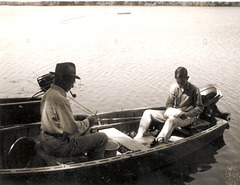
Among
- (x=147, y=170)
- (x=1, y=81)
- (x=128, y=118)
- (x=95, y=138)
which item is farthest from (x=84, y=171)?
(x=1, y=81)

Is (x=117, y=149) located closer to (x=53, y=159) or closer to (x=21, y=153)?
(x=53, y=159)

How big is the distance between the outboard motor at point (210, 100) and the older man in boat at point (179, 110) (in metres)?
0.77

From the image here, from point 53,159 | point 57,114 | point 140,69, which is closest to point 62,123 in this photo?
point 57,114

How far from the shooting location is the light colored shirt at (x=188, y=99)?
23.2 feet

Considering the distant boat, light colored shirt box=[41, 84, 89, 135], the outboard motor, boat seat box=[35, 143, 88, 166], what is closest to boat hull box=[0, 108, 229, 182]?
A: the distant boat

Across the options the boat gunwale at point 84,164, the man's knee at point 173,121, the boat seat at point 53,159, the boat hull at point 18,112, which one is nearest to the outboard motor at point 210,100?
the man's knee at point 173,121

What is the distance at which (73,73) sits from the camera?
185 inches

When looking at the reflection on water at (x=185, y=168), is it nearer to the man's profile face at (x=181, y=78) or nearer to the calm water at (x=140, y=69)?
the calm water at (x=140, y=69)

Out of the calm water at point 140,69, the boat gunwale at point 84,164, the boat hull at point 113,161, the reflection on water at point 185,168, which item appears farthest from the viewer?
the calm water at point 140,69

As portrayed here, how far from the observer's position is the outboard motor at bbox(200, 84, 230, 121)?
7.87m

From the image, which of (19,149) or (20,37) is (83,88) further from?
(20,37)

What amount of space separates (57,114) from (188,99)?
3.90 metres

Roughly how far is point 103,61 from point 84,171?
13.5m

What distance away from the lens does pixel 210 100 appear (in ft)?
25.8
